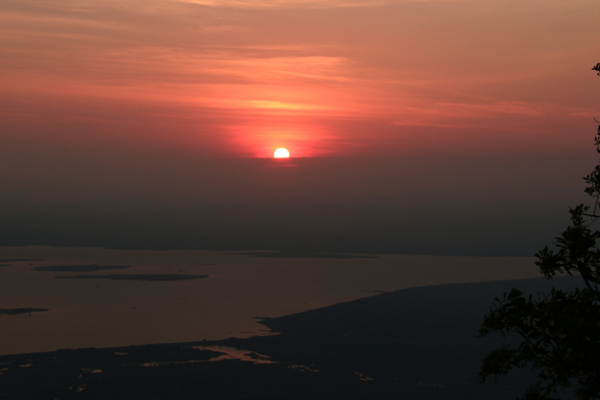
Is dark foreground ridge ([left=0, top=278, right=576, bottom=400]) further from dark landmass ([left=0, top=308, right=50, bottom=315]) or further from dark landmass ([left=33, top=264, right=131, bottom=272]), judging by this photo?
dark landmass ([left=33, top=264, right=131, bottom=272])

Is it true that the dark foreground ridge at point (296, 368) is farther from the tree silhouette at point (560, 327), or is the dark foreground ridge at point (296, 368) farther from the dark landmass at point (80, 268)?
the dark landmass at point (80, 268)

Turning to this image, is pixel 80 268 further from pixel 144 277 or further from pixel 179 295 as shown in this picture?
pixel 179 295

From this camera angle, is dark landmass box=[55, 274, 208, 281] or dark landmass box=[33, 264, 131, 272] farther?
dark landmass box=[33, 264, 131, 272]

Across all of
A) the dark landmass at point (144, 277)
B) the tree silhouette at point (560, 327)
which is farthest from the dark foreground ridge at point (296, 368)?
the dark landmass at point (144, 277)

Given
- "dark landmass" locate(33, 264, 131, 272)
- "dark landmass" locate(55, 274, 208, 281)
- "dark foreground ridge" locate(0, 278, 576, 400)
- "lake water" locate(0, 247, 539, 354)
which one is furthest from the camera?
"dark landmass" locate(33, 264, 131, 272)

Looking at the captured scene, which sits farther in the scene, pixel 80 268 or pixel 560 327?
pixel 80 268

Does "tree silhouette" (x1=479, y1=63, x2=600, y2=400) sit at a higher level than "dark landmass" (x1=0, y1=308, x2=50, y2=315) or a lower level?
higher

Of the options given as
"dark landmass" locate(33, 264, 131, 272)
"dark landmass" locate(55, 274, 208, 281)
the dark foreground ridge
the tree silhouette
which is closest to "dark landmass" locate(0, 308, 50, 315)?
the dark foreground ridge

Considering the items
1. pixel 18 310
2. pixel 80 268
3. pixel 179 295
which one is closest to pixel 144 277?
pixel 80 268
